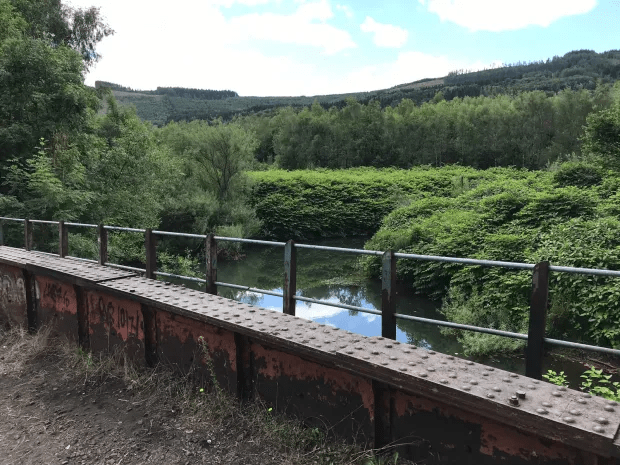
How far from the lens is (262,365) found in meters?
3.77

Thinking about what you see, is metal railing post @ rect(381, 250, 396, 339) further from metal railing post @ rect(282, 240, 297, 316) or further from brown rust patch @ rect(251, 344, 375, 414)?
metal railing post @ rect(282, 240, 297, 316)

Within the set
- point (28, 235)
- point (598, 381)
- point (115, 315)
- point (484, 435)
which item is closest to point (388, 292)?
point (484, 435)

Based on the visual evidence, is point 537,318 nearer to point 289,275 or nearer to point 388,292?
point 388,292

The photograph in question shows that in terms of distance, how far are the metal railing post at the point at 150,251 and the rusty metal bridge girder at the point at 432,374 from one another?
1.45 metres

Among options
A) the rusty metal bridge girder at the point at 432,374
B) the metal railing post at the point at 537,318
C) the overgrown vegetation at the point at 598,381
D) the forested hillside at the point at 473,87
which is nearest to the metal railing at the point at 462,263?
the metal railing post at the point at 537,318

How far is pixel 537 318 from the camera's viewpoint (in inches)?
117

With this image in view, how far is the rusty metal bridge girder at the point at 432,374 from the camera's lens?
6.91ft

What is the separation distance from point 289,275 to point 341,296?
15.2 meters

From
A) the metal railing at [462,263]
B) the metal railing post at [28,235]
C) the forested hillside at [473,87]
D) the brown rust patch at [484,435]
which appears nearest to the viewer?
the brown rust patch at [484,435]

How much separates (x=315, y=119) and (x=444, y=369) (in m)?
77.6

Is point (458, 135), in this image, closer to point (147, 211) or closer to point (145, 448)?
point (147, 211)

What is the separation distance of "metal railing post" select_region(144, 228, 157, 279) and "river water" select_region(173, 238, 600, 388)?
5.57m

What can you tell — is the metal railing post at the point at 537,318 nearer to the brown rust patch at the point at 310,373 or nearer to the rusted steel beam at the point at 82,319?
the brown rust patch at the point at 310,373

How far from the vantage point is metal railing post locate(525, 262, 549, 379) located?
289 centimetres
